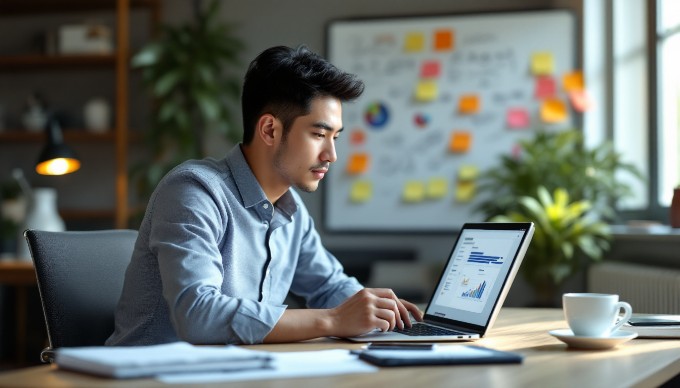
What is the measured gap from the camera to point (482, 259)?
1.75 m

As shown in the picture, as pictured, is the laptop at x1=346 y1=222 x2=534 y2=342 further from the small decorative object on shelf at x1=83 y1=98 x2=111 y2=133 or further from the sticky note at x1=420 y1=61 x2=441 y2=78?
the small decorative object on shelf at x1=83 y1=98 x2=111 y2=133

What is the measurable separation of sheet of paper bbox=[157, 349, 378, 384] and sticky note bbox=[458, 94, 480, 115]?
3.29 meters

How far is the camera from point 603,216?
13.7 ft

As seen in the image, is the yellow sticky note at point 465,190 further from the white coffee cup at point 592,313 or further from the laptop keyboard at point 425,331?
the white coffee cup at point 592,313

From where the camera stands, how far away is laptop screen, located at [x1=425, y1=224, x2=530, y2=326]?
165cm

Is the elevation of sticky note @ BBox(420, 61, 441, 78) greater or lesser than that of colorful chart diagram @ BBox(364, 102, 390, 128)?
greater

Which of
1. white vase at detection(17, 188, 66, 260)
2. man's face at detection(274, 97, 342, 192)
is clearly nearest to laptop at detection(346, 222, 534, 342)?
man's face at detection(274, 97, 342, 192)

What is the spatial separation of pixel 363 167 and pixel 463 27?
2.83 feet

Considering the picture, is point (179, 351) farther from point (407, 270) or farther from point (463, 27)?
point (463, 27)

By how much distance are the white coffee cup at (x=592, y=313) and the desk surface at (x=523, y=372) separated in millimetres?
41

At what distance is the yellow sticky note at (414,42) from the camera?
4625 millimetres

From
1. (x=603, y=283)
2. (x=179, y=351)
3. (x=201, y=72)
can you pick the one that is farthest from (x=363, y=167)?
(x=179, y=351)

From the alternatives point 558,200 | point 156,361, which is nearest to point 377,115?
point 558,200

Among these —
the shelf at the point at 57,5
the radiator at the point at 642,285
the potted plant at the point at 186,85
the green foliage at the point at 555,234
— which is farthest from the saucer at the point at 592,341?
the shelf at the point at 57,5
